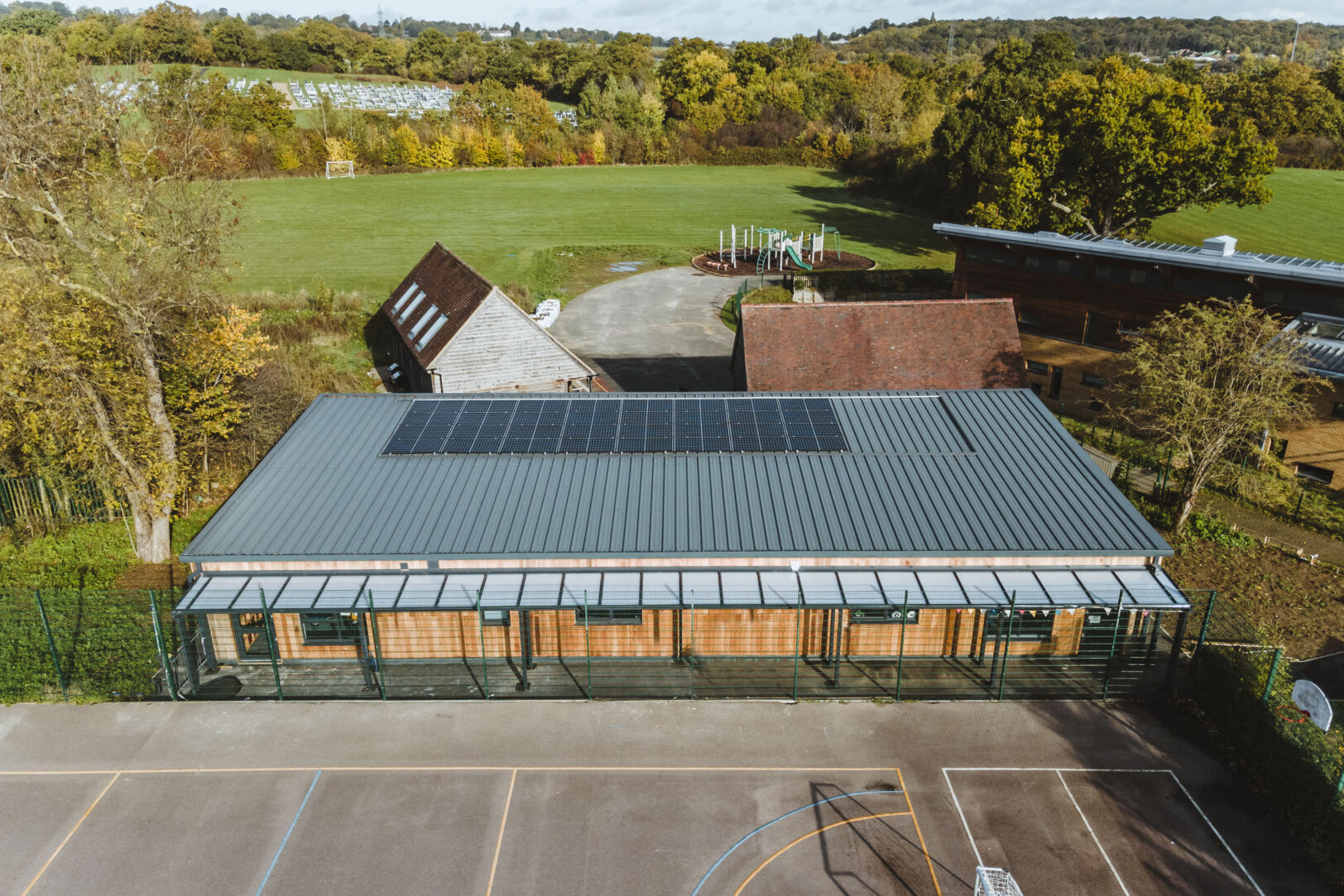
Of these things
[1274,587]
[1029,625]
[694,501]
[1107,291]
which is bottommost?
[1274,587]

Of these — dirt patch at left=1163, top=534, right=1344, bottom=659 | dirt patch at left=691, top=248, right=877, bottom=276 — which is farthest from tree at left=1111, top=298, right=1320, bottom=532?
dirt patch at left=691, top=248, right=877, bottom=276

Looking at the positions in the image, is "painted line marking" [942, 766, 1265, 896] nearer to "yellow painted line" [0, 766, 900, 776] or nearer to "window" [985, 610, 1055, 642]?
"yellow painted line" [0, 766, 900, 776]

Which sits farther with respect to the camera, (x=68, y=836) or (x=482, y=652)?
(x=482, y=652)

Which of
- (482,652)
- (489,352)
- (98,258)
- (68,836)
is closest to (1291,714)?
(482,652)

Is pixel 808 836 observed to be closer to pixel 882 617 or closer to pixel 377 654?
pixel 882 617

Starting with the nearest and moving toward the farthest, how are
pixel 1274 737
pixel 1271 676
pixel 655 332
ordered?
pixel 1274 737, pixel 1271 676, pixel 655 332

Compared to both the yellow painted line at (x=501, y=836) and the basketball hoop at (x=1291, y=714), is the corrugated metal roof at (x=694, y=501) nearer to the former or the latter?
the basketball hoop at (x=1291, y=714)

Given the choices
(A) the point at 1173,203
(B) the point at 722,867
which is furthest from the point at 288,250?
(B) the point at 722,867
